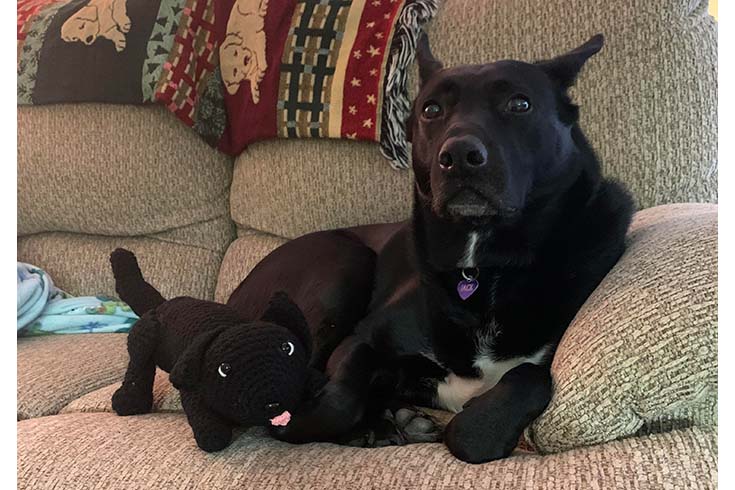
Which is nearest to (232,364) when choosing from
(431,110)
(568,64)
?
(431,110)

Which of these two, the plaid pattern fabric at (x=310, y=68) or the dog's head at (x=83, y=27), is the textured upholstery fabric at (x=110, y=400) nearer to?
the plaid pattern fabric at (x=310, y=68)

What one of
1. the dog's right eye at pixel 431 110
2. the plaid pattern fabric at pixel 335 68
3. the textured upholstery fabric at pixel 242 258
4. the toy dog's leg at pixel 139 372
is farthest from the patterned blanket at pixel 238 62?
the toy dog's leg at pixel 139 372

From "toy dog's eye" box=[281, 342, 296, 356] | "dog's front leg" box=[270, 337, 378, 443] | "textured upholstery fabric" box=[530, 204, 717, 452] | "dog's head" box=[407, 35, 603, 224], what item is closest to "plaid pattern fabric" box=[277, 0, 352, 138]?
"dog's head" box=[407, 35, 603, 224]

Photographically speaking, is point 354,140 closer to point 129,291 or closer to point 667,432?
point 129,291

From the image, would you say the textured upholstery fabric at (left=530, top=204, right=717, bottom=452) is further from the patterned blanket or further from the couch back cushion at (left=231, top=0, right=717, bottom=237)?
the patterned blanket

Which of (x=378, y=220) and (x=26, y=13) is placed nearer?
(x=378, y=220)

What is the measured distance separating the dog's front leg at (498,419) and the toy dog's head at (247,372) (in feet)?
0.77

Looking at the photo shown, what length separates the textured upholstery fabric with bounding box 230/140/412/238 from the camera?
181cm

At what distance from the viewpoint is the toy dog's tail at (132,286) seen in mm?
1333

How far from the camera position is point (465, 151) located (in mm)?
1000

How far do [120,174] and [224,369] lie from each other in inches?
53.0

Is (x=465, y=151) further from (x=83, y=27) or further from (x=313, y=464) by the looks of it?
(x=83, y=27)

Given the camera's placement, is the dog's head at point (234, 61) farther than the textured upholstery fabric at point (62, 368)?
Yes

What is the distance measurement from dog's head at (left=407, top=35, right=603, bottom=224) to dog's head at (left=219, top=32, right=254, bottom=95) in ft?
2.86
